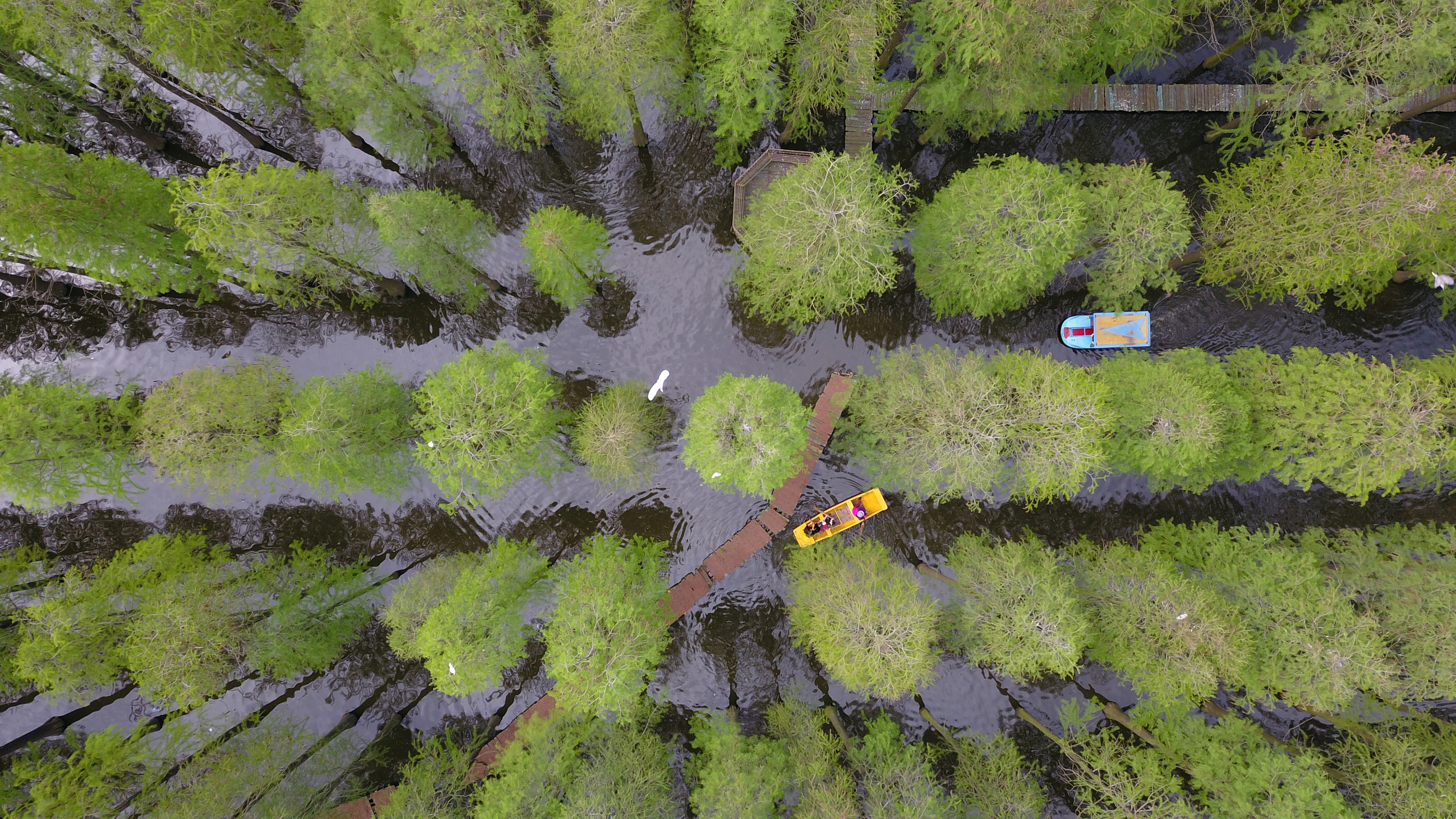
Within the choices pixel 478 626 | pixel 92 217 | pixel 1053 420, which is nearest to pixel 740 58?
pixel 1053 420

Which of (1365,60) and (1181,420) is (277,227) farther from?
(1365,60)

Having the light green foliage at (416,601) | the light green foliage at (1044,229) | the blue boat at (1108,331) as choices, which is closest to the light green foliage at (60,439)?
the light green foliage at (416,601)

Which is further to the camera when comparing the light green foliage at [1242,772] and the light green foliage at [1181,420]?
the light green foliage at [1181,420]

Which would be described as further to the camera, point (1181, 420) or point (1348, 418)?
point (1181, 420)

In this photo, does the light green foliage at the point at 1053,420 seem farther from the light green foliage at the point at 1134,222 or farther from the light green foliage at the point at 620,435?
the light green foliage at the point at 620,435

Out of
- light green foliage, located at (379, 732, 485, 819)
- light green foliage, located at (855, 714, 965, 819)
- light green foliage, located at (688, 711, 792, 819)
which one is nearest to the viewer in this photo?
light green foliage, located at (688, 711, 792, 819)

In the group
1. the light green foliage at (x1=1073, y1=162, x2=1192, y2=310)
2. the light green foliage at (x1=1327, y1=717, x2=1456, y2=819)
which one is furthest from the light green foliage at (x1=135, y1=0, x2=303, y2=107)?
the light green foliage at (x1=1327, y1=717, x2=1456, y2=819)

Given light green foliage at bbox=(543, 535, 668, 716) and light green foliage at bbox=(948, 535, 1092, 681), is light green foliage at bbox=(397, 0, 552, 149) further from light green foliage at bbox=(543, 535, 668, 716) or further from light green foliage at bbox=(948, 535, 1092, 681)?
light green foliage at bbox=(948, 535, 1092, 681)
